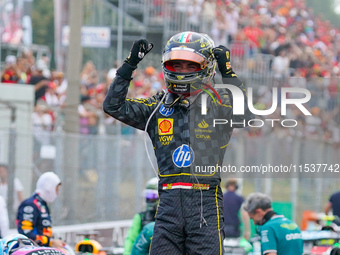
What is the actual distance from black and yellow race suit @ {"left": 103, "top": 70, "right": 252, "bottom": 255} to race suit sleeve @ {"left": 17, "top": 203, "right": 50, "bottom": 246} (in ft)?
A: 9.29

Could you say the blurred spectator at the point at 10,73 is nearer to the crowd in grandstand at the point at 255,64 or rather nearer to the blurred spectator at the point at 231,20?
the crowd in grandstand at the point at 255,64

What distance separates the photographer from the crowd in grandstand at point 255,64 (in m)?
15.7

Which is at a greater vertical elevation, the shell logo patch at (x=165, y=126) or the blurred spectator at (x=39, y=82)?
the blurred spectator at (x=39, y=82)

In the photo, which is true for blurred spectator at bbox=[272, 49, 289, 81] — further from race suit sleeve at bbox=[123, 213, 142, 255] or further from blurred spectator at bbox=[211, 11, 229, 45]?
race suit sleeve at bbox=[123, 213, 142, 255]

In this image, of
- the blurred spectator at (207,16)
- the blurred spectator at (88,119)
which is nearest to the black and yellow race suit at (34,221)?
the blurred spectator at (88,119)

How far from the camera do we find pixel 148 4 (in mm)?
20906

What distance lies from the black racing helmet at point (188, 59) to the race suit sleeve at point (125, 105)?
209 mm

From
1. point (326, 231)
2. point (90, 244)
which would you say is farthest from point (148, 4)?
point (90, 244)

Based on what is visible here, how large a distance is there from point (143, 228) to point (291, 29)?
2181 cm

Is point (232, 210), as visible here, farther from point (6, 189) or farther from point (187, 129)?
point (187, 129)

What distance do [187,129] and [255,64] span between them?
676 inches

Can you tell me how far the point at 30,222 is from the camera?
7.99 m

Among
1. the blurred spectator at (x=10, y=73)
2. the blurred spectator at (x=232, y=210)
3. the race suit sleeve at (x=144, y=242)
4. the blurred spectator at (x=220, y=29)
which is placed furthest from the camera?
the blurred spectator at (x=220, y=29)

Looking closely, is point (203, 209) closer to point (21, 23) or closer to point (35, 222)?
point (35, 222)
